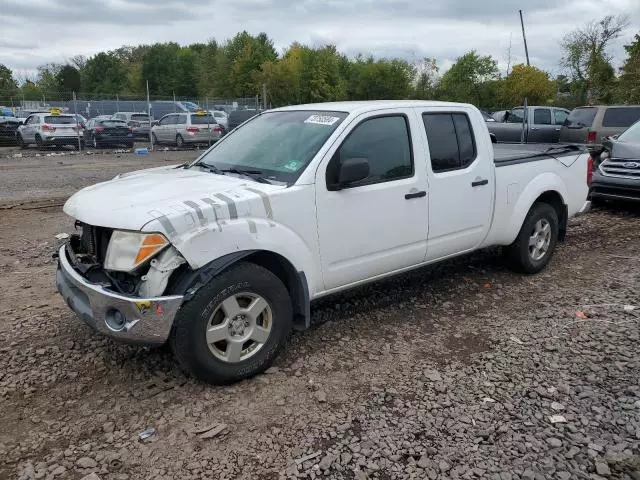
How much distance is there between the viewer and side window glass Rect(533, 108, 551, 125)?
18.7 metres

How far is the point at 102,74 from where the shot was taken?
88.4 m

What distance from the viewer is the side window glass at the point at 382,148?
4137 mm

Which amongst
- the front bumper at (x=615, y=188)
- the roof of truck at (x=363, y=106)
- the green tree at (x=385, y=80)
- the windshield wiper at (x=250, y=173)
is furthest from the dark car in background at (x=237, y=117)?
the green tree at (x=385, y=80)

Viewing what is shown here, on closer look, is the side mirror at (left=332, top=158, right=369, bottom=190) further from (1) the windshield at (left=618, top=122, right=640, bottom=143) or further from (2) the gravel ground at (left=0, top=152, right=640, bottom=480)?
(1) the windshield at (left=618, top=122, right=640, bottom=143)

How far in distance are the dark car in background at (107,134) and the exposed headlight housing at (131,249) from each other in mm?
20774

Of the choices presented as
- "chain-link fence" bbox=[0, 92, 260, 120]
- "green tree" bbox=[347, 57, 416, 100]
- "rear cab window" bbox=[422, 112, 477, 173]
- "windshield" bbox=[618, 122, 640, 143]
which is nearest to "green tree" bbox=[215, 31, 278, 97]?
"green tree" bbox=[347, 57, 416, 100]

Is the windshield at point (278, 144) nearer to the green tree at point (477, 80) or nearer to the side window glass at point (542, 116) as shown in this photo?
the side window glass at point (542, 116)

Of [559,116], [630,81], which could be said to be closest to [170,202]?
[559,116]

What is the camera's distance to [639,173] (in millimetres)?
8453

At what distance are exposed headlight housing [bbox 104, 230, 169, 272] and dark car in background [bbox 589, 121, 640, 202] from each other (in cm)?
778

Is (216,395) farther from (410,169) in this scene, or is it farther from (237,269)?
(410,169)

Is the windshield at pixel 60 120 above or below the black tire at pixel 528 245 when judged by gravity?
above

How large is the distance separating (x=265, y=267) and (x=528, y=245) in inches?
123

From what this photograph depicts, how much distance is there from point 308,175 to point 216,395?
1561 mm
